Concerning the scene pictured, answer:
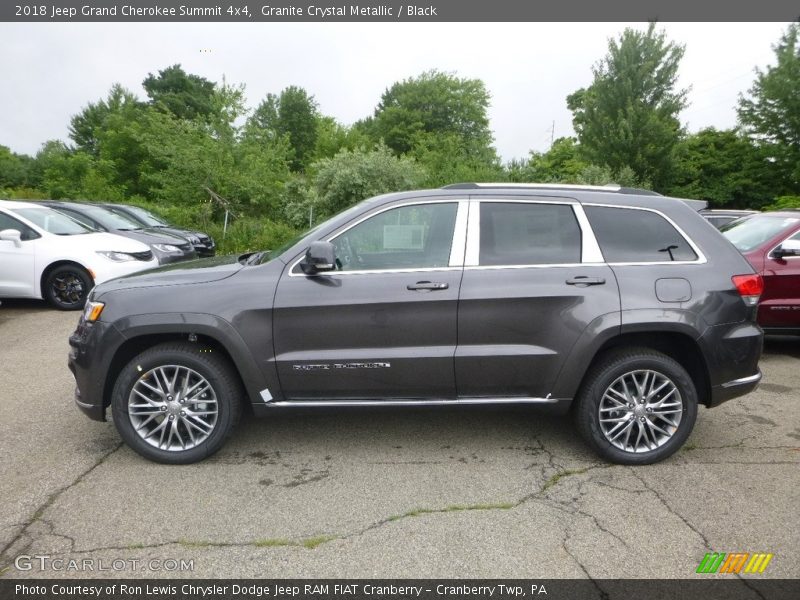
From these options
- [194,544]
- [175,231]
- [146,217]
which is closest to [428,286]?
[194,544]

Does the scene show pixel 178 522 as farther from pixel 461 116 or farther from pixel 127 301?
pixel 461 116

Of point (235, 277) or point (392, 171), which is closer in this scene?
point (235, 277)

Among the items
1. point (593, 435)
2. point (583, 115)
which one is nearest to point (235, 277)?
point (593, 435)

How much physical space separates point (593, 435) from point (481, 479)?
82 centimetres

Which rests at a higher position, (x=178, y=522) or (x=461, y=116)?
(x=461, y=116)

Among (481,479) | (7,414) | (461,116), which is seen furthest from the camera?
(461,116)

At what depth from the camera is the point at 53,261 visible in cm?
843

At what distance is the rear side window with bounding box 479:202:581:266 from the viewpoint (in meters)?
3.71

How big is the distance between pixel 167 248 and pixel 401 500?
819cm

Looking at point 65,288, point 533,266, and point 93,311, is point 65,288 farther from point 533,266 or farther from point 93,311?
point 533,266

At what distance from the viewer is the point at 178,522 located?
3.05m

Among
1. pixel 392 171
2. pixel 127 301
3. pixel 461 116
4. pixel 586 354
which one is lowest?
pixel 586 354

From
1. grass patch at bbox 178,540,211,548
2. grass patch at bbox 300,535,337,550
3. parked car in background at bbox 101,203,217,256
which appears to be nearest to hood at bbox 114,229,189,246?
parked car in background at bbox 101,203,217,256

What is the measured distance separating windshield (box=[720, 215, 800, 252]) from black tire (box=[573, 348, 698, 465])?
3.43 meters
